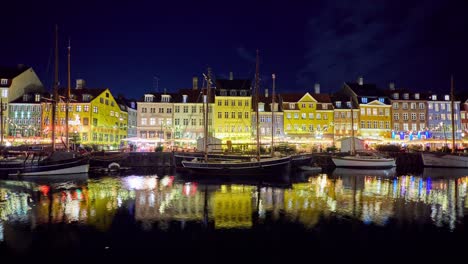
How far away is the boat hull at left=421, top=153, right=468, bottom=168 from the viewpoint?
45812 millimetres

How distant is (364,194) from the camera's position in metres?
23.4

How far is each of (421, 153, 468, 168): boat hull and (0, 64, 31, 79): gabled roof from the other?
7101cm

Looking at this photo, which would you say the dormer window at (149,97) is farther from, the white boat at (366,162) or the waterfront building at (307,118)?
the white boat at (366,162)

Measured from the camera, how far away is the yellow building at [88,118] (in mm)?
59481

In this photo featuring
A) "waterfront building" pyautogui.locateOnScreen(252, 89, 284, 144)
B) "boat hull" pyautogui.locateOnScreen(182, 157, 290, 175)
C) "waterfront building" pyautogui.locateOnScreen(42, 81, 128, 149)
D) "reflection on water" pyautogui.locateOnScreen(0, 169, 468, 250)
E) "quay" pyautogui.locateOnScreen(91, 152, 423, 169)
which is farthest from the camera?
"waterfront building" pyautogui.locateOnScreen(252, 89, 284, 144)

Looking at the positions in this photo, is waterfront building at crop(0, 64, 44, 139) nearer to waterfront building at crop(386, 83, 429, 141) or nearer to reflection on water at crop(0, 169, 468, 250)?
reflection on water at crop(0, 169, 468, 250)

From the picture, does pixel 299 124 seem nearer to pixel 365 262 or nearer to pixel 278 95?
pixel 278 95

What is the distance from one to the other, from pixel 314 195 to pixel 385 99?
56089 mm

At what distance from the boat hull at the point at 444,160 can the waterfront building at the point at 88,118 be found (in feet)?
155

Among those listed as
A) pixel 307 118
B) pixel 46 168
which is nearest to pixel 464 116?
pixel 307 118

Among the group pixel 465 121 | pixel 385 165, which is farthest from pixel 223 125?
pixel 465 121

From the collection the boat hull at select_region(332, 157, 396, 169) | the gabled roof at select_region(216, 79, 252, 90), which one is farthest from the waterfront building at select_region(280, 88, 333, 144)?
the boat hull at select_region(332, 157, 396, 169)

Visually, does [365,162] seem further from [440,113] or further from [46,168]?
[46,168]

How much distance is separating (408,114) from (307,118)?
23012 mm
